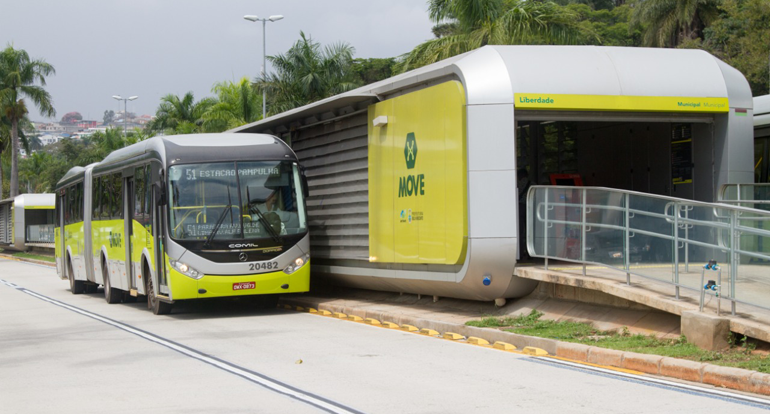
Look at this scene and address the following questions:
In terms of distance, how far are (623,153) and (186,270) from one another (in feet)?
26.0

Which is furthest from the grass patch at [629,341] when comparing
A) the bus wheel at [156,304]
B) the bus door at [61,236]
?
the bus door at [61,236]

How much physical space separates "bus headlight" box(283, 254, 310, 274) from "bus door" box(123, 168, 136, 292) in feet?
14.2

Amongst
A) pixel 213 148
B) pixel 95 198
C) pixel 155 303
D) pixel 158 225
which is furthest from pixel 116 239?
pixel 213 148

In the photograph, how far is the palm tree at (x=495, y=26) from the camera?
27.4m

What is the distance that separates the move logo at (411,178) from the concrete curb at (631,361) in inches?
82.3

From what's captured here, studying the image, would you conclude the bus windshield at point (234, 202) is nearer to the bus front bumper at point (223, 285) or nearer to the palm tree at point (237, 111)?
the bus front bumper at point (223, 285)

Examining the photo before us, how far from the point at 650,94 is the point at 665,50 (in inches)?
43.2

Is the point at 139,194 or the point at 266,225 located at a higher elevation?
the point at 139,194

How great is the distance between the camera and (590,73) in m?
13.3

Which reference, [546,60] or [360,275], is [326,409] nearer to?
[546,60]

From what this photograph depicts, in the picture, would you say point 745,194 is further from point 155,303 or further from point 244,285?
point 155,303

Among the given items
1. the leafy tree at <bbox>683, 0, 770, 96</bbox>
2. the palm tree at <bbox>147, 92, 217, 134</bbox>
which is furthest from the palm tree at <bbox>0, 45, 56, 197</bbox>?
the leafy tree at <bbox>683, 0, 770, 96</bbox>

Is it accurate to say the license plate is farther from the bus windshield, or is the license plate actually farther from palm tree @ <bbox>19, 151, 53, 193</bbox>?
palm tree @ <bbox>19, 151, 53, 193</bbox>

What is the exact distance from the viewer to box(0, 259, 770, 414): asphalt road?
7.89 metres
